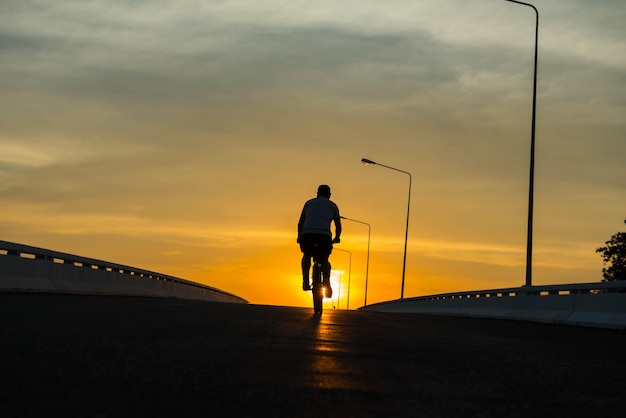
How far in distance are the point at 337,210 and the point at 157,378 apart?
1121 cm

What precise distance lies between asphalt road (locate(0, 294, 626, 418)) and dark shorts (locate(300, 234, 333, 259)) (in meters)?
5.65

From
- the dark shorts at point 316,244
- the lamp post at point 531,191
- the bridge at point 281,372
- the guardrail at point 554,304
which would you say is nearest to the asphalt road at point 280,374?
the bridge at point 281,372

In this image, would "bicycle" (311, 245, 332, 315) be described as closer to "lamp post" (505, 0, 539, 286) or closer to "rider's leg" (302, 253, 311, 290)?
"rider's leg" (302, 253, 311, 290)

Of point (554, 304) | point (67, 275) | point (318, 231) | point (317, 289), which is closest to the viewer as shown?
point (318, 231)

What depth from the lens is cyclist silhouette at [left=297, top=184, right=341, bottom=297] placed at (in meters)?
16.6

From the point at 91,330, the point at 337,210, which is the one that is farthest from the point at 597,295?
the point at 91,330

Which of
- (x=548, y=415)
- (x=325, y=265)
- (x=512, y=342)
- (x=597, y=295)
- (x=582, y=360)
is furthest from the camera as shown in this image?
(x=597, y=295)

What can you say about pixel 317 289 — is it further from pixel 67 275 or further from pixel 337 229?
pixel 67 275

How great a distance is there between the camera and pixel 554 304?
21.0 metres

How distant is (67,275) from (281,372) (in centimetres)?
1843

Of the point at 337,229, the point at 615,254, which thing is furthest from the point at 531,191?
the point at 615,254

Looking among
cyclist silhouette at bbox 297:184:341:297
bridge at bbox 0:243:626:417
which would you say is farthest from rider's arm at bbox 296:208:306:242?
bridge at bbox 0:243:626:417

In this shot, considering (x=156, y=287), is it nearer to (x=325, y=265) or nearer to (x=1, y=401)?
(x=325, y=265)

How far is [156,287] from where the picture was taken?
1379 inches
